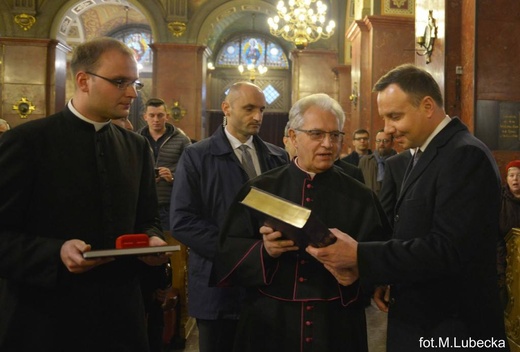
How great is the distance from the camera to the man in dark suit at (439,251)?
6.98 ft

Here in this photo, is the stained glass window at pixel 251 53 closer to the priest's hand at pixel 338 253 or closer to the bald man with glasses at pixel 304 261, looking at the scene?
the bald man with glasses at pixel 304 261

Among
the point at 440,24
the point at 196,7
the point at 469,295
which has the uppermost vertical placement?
the point at 196,7

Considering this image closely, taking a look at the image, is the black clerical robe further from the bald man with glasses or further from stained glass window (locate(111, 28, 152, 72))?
stained glass window (locate(111, 28, 152, 72))

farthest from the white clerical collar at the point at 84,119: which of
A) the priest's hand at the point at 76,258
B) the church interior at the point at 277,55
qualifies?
the church interior at the point at 277,55

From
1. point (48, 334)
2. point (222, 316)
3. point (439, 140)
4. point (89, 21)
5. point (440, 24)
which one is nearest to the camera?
point (48, 334)

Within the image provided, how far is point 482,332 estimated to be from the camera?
220 centimetres

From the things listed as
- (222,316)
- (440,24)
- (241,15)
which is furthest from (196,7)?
(222,316)

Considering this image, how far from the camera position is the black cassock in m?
2.38

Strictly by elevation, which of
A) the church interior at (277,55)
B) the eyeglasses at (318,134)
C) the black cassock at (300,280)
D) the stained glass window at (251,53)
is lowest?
the black cassock at (300,280)

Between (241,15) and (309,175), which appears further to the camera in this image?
(241,15)

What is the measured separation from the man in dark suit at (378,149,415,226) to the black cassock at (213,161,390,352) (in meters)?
1.50

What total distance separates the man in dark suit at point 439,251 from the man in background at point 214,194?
104cm

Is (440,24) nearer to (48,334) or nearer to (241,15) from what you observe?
(48,334)

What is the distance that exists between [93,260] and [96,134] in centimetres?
68
